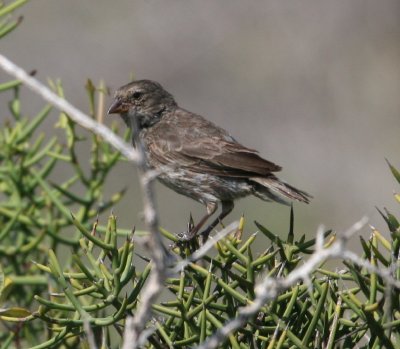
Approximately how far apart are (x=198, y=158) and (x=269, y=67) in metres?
8.75

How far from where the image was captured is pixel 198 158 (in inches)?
232

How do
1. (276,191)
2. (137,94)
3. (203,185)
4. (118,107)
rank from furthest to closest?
(137,94) → (118,107) → (203,185) → (276,191)

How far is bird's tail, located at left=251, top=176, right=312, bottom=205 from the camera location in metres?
5.20

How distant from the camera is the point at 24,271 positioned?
4438mm

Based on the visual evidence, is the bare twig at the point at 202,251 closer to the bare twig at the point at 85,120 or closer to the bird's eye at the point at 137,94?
the bare twig at the point at 85,120

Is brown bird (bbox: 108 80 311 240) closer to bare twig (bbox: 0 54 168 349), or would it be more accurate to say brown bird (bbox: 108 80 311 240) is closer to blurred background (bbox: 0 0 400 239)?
bare twig (bbox: 0 54 168 349)

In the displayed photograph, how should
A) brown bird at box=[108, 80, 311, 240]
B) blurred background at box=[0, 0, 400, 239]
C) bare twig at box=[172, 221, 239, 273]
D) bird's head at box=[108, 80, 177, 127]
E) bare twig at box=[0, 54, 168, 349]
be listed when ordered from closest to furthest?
1. bare twig at box=[0, 54, 168, 349]
2. bare twig at box=[172, 221, 239, 273]
3. brown bird at box=[108, 80, 311, 240]
4. bird's head at box=[108, 80, 177, 127]
5. blurred background at box=[0, 0, 400, 239]

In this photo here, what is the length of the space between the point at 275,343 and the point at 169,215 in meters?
8.27

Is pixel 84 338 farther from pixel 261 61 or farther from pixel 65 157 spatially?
pixel 261 61

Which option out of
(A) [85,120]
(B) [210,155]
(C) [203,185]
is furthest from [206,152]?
(A) [85,120]

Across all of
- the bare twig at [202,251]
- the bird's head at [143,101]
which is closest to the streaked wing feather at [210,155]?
the bird's head at [143,101]

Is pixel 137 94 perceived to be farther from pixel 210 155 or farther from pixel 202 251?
pixel 202 251

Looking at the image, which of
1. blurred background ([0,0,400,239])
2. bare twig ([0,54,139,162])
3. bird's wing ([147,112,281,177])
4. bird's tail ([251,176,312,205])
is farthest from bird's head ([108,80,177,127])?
blurred background ([0,0,400,239])

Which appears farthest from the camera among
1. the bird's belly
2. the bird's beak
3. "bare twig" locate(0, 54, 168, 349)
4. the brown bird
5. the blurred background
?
the blurred background
